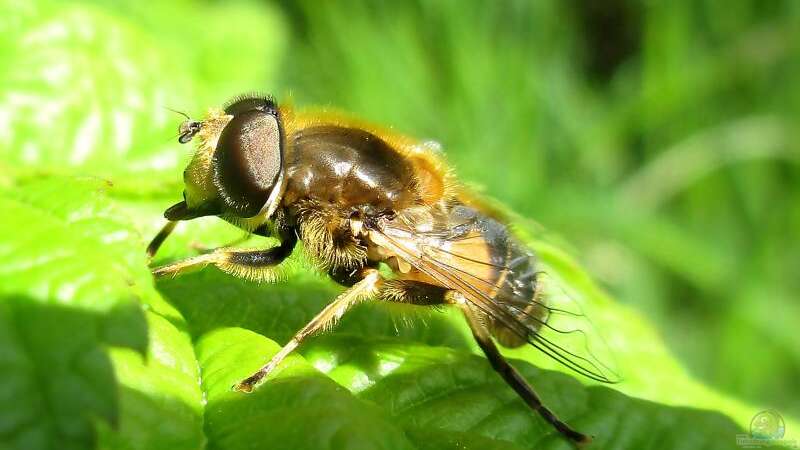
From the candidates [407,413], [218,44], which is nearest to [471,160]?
[218,44]

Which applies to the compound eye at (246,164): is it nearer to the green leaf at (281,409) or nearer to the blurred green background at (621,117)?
the green leaf at (281,409)

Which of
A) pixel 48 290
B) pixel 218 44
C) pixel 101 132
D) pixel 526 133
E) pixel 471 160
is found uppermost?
pixel 526 133

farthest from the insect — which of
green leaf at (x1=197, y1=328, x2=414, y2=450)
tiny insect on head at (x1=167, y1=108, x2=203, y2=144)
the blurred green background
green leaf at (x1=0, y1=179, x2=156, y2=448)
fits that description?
the blurred green background

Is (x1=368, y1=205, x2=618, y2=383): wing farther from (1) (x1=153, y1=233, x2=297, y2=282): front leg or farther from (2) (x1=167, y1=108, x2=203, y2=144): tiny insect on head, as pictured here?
(2) (x1=167, y1=108, x2=203, y2=144): tiny insect on head

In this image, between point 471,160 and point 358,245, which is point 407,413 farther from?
point 471,160

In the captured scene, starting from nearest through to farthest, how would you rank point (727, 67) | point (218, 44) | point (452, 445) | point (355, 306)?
point (452, 445)
point (355, 306)
point (218, 44)
point (727, 67)
